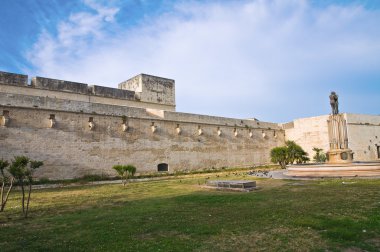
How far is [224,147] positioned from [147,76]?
8.23 meters

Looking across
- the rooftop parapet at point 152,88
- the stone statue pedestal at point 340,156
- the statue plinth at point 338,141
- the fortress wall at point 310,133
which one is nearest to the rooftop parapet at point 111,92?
the rooftop parapet at point 152,88

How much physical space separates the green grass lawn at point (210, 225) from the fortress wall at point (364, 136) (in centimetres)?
2036

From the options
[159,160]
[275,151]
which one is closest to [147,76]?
[159,160]

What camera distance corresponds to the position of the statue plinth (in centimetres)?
1310

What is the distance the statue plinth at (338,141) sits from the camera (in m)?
13.1

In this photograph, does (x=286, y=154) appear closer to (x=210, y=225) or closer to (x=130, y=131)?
(x=130, y=131)

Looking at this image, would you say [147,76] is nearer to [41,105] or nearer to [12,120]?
[41,105]

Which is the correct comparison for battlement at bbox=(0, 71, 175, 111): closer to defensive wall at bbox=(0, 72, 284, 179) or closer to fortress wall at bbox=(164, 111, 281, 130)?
defensive wall at bbox=(0, 72, 284, 179)

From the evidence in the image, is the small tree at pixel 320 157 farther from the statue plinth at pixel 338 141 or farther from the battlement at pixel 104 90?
the battlement at pixel 104 90

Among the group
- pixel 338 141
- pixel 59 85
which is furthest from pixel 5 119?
pixel 338 141

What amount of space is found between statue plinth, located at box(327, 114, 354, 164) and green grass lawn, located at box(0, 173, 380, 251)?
19.5ft

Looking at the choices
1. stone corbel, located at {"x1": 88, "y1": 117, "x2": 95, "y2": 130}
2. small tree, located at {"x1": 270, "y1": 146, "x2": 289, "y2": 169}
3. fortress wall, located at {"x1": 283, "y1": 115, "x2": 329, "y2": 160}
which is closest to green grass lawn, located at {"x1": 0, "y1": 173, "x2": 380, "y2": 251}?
stone corbel, located at {"x1": 88, "y1": 117, "x2": 95, "y2": 130}

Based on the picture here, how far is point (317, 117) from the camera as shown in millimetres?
26781

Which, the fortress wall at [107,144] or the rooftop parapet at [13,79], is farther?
the rooftop parapet at [13,79]
